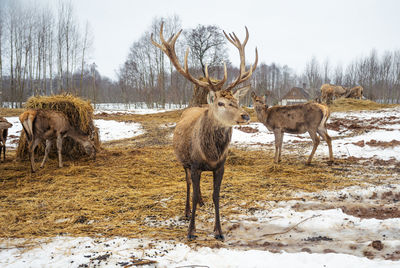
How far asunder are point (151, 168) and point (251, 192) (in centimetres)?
327

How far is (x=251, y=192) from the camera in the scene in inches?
192

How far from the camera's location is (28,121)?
7125mm

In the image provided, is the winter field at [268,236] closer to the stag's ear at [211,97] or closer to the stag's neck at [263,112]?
the stag's ear at [211,97]

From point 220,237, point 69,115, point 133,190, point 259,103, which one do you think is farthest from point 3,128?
point 259,103

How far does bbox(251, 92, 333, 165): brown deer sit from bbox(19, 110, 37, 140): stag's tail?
7164 mm

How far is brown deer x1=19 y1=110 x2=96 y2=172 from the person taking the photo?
714cm

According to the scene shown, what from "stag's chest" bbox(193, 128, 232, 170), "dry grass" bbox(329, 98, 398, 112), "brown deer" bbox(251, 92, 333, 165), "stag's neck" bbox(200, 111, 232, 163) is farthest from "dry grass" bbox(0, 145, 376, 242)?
"dry grass" bbox(329, 98, 398, 112)

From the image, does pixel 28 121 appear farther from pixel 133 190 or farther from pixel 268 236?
pixel 268 236

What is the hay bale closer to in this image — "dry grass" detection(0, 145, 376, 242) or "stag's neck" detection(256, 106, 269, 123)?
"dry grass" detection(0, 145, 376, 242)

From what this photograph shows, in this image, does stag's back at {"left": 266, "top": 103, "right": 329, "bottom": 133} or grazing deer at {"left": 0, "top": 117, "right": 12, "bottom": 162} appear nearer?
stag's back at {"left": 266, "top": 103, "right": 329, "bottom": 133}

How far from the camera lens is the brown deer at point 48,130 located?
7.14 metres

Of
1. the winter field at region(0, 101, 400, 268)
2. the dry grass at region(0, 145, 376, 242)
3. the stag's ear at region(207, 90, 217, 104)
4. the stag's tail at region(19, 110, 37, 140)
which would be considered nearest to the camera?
the winter field at region(0, 101, 400, 268)

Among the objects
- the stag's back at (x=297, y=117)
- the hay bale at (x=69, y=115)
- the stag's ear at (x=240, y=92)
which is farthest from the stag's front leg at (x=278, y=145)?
the hay bale at (x=69, y=115)

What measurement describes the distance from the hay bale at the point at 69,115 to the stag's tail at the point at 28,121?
1.09 metres
